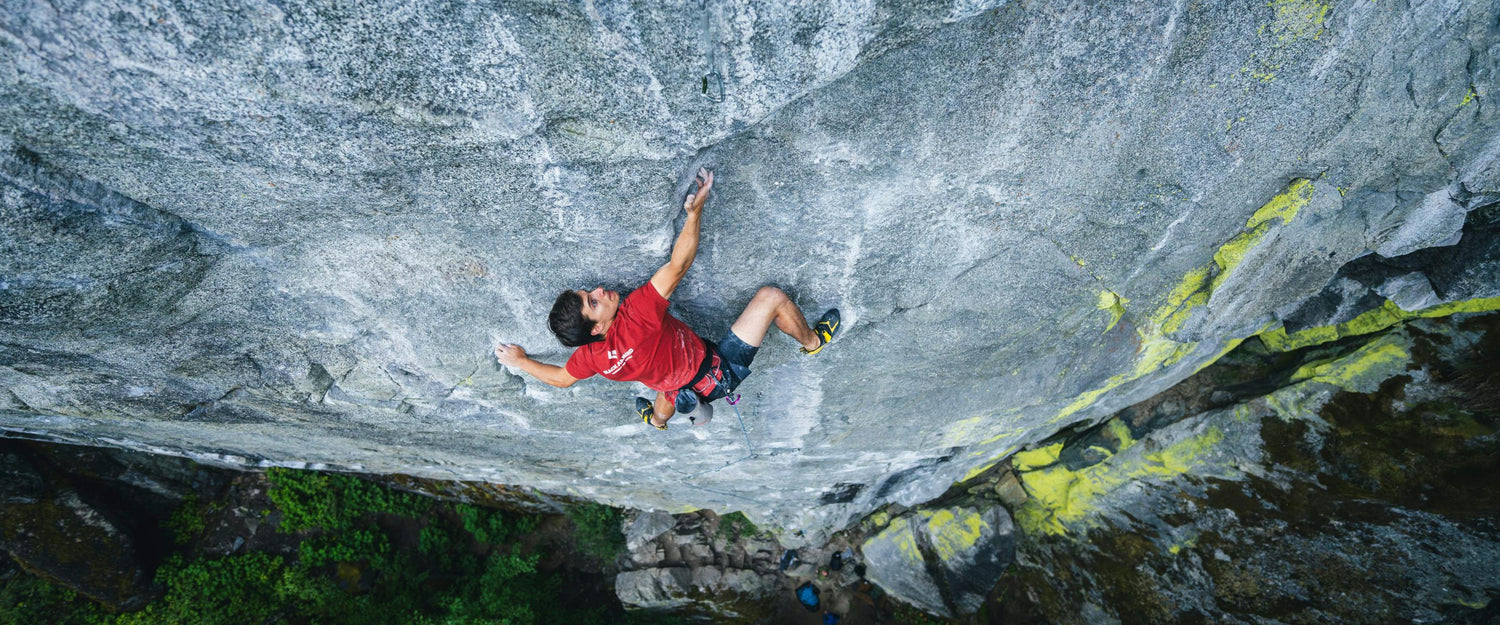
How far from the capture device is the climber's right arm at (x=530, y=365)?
287cm

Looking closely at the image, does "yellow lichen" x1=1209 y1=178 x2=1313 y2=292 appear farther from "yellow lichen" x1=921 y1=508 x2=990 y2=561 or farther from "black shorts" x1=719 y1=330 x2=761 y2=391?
"yellow lichen" x1=921 y1=508 x2=990 y2=561

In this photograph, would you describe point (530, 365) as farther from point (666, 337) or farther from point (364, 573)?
point (364, 573)

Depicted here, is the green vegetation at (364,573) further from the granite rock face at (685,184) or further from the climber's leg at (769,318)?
the climber's leg at (769,318)

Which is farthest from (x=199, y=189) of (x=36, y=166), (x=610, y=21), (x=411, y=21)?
(x=610, y=21)

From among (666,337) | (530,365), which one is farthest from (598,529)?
(666,337)

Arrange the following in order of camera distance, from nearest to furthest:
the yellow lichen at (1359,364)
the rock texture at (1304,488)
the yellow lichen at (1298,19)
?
the yellow lichen at (1298,19)
the rock texture at (1304,488)
the yellow lichen at (1359,364)

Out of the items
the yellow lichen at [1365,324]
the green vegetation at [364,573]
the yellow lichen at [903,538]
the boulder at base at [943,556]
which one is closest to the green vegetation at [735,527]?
the green vegetation at [364,573]

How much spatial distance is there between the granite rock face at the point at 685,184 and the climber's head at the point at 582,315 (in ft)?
0.40

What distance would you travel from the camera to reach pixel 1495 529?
329cm

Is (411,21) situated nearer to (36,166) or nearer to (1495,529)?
(36,166)

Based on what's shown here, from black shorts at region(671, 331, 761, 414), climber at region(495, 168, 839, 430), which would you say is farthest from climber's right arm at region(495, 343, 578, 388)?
black shorts at region(671, 331, 761, 414)

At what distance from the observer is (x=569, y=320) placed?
2.44 metres

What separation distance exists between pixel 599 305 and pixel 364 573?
7.27 metres

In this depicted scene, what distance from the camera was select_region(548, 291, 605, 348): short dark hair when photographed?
2.40 metres
